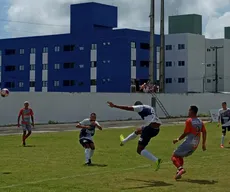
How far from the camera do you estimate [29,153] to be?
20.5 metres

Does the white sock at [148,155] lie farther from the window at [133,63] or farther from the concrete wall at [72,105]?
the window at [133,63]

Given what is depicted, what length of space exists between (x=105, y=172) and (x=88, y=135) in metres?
2.40

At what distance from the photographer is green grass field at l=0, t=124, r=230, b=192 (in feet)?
40.6

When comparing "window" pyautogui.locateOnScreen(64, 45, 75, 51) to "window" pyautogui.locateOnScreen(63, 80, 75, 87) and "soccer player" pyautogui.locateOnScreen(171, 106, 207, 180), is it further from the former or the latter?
"soccer player" pyautogui.locateOnScreen(171, 106, 207, 180)

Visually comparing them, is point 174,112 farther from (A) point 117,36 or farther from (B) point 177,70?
(B) point 177,70

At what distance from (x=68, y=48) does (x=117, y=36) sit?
880cm

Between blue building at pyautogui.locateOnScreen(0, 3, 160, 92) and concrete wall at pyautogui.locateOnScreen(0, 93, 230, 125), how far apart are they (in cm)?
2506

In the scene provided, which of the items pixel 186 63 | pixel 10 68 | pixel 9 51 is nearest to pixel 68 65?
pixel 10 68

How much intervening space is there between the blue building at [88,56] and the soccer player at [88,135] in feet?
227

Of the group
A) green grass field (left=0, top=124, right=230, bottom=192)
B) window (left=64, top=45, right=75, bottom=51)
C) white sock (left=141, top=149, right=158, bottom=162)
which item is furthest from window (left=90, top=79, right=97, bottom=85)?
white sock (left=141, top=149, right=158, bottom=162)

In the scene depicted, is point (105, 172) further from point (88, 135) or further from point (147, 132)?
point (88, 135)

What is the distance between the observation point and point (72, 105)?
50.5 m

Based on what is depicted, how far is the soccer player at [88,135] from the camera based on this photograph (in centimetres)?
1681

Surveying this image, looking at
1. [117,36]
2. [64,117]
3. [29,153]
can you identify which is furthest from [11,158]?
[117,36]
